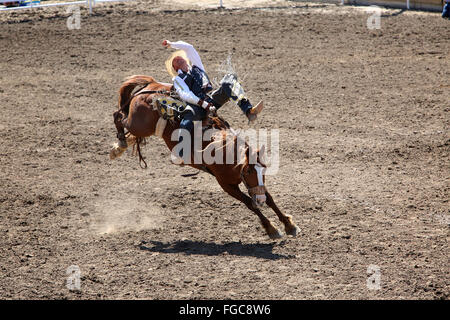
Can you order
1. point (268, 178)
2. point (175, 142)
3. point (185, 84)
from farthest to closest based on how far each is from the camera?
point (268, 178) → point (175, 142) → point (185, 84)

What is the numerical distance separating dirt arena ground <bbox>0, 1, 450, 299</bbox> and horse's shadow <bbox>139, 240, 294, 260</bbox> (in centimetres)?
2

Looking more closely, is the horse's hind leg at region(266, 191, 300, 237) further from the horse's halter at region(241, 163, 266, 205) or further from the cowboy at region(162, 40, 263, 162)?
the cowboy at region(162, 40, 263, 162)

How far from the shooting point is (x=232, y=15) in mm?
16859

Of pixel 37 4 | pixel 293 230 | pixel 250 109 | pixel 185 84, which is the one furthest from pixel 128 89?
pixel 37 4

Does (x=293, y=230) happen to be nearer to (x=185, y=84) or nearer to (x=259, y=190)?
(x=259, y=190)

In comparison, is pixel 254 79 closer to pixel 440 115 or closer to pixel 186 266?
pixel 440 115

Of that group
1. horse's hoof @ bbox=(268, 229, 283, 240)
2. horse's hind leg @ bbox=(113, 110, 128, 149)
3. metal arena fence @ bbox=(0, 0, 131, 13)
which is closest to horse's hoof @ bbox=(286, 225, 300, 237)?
horse's hoof @ bbox=(268, 229, 283, 240)

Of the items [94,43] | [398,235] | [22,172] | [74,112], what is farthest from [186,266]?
[94,43]

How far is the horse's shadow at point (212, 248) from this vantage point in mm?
6668

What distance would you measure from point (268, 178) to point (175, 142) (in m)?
1.84

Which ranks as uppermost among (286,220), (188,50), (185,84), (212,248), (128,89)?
(188,50)

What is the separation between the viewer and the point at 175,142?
7.33 metres

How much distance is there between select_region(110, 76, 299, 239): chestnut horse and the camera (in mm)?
6566

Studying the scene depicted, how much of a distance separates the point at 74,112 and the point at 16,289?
18.8 feet
